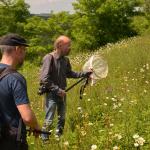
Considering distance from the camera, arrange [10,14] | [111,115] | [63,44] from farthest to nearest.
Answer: [10,14] < [111,115] < [63,44]

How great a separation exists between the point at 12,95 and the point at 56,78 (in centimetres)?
326

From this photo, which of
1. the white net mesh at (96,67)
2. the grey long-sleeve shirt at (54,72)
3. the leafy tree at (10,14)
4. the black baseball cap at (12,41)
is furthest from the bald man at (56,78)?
the leafy tree at (10,14)

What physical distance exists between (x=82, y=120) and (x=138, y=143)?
2695mm

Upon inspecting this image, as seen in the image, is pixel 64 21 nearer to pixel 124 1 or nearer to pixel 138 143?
pixel 124 1

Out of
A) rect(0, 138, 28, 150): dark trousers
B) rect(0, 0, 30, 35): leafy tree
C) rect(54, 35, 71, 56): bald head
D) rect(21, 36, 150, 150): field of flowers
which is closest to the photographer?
rect(0, 138, 28, 150): dark trousers

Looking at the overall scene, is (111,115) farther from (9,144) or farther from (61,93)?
(9,144)

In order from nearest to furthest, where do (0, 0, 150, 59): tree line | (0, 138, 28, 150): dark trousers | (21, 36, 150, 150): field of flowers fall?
(0, 138, 28, 150): dark trousers < (21, 36, 150, 150): field of flowers < (0, 0, 150, 59): tree line

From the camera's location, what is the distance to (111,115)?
8.02 meters

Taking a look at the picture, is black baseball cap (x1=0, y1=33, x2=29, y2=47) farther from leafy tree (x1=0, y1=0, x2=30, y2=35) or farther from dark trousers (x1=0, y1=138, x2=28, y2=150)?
leafy tree (x1=0, y1=0, x2=30, y2=35)

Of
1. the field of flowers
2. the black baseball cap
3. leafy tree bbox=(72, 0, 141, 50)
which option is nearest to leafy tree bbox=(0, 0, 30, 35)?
leafy tree bbox=(72, 0, 141, 50)

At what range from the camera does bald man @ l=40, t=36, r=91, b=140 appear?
761 centimetres

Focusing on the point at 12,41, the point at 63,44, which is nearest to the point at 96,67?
the point at 63,44

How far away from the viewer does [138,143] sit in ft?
18.9

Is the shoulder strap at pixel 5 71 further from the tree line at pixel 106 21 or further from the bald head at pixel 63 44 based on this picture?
the tree line at pixel 106 21
